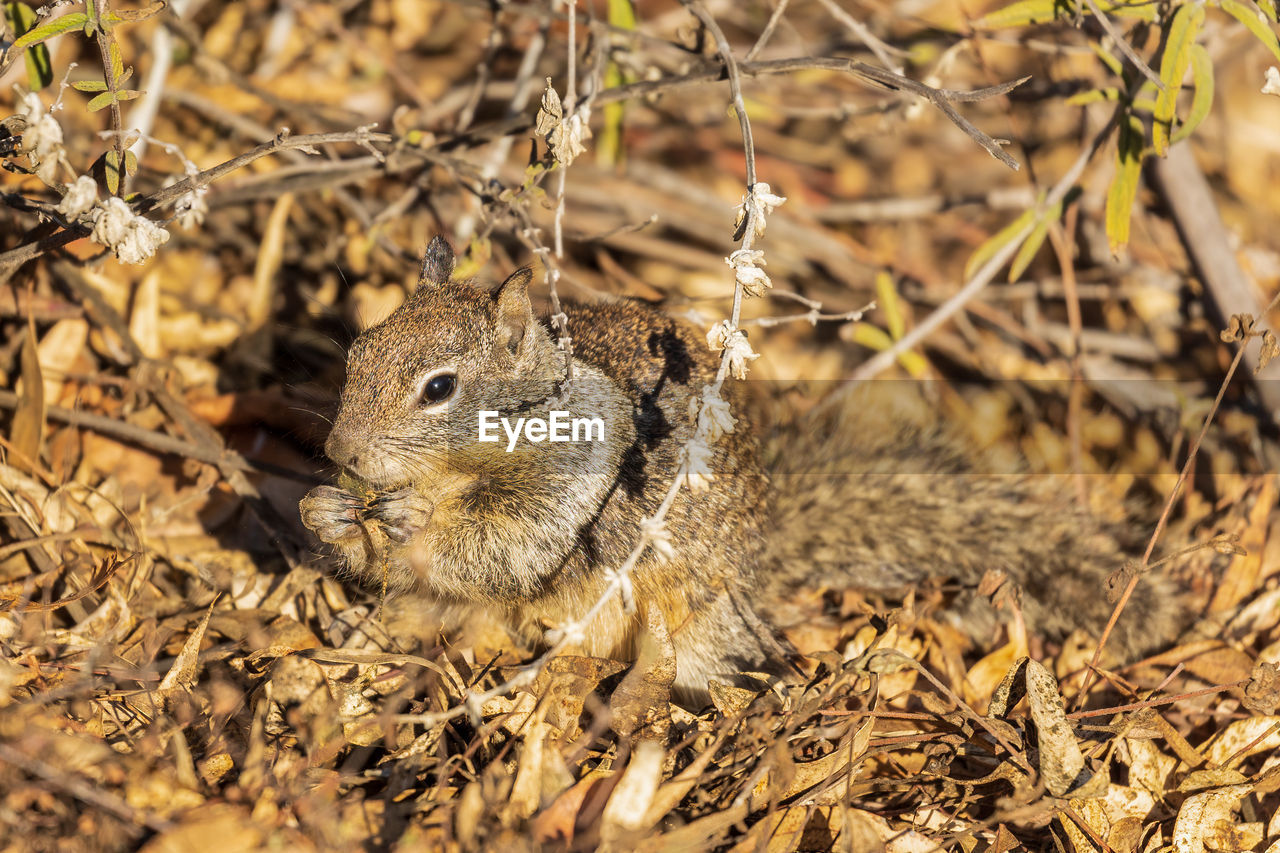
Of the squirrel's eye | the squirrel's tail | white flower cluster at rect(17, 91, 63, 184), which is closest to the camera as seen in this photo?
white flower cluster at rect(17, 91, 63, 184)

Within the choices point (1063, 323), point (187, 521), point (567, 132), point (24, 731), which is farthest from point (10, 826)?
point (1063, 323)

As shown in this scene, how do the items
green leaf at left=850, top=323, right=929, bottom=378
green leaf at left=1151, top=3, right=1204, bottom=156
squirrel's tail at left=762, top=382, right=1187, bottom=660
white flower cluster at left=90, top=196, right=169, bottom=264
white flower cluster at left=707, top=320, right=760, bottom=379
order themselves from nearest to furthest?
white flower cluster at left=90, top=196, right=169, bottom=264, white flower cluster at left=707, top=320, right=760, bottom=379, green leaf at left=1151, top=3, right=1204, bottom=156, squirrel's tail at left=762, top=382, right=1187, bottom=660, green leaf at left=850, top=323, right=929, bottom=378

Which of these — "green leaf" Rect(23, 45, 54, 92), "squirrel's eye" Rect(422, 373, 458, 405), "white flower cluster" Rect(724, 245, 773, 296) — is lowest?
"squirrel's eye" Rect(422, 373, 458, 405)

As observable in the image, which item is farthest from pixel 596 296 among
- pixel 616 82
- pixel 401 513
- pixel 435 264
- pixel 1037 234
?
pixel 1037 234

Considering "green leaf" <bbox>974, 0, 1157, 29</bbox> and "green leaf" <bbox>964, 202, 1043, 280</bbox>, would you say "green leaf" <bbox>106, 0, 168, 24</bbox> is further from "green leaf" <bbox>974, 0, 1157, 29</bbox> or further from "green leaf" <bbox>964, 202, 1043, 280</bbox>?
"green leaf" <bbox>964, 202, 1043, 280</bbox>

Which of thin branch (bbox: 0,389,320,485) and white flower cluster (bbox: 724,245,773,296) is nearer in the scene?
white flower cluster (bbox: 724,245,773,296)

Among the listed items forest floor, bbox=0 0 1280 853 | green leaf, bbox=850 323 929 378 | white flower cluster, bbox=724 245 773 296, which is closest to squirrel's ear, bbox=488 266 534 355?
forest floor, bbox=0 0 1280 853

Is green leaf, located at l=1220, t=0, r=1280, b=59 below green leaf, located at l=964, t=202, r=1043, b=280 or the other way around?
the other way around

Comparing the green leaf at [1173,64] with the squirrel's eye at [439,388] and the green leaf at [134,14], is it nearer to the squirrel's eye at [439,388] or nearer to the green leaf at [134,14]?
the squirrel's eye at [439,388]

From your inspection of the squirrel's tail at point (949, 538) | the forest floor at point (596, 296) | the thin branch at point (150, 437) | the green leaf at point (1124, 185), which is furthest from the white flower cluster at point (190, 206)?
the green leaf at point (1124, 185)
